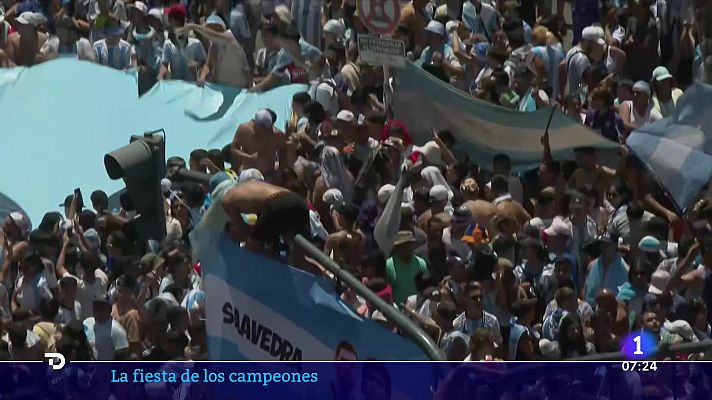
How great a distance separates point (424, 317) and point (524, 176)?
2936mm

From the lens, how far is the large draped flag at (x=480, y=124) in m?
15.9

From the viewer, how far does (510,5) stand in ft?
64.8

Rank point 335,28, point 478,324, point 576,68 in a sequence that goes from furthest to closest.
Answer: point 335,28 → point 576,68 → point 478,324

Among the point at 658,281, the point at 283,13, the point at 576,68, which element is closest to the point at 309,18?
the point at 283,13

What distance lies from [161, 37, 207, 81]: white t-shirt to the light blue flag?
5.29 meters

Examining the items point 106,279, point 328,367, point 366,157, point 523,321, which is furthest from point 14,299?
point 328,367

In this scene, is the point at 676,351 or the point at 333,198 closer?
the point at 676,351

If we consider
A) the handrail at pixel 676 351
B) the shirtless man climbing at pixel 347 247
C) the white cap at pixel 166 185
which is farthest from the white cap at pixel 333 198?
the handrail at pixel 676 351

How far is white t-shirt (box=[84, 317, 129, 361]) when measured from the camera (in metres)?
13.9

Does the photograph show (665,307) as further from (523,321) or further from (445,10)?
(445,10)

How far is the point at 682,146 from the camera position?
14891 millimetres

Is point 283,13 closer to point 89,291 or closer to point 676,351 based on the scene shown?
point 89,291

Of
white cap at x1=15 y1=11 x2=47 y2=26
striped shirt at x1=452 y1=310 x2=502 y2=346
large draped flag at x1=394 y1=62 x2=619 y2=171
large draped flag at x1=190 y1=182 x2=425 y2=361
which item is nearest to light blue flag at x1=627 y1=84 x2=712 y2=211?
large draped flag at x1=394 y1=62 x2=619 y2=171

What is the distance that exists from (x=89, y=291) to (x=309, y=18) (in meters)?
5.44
